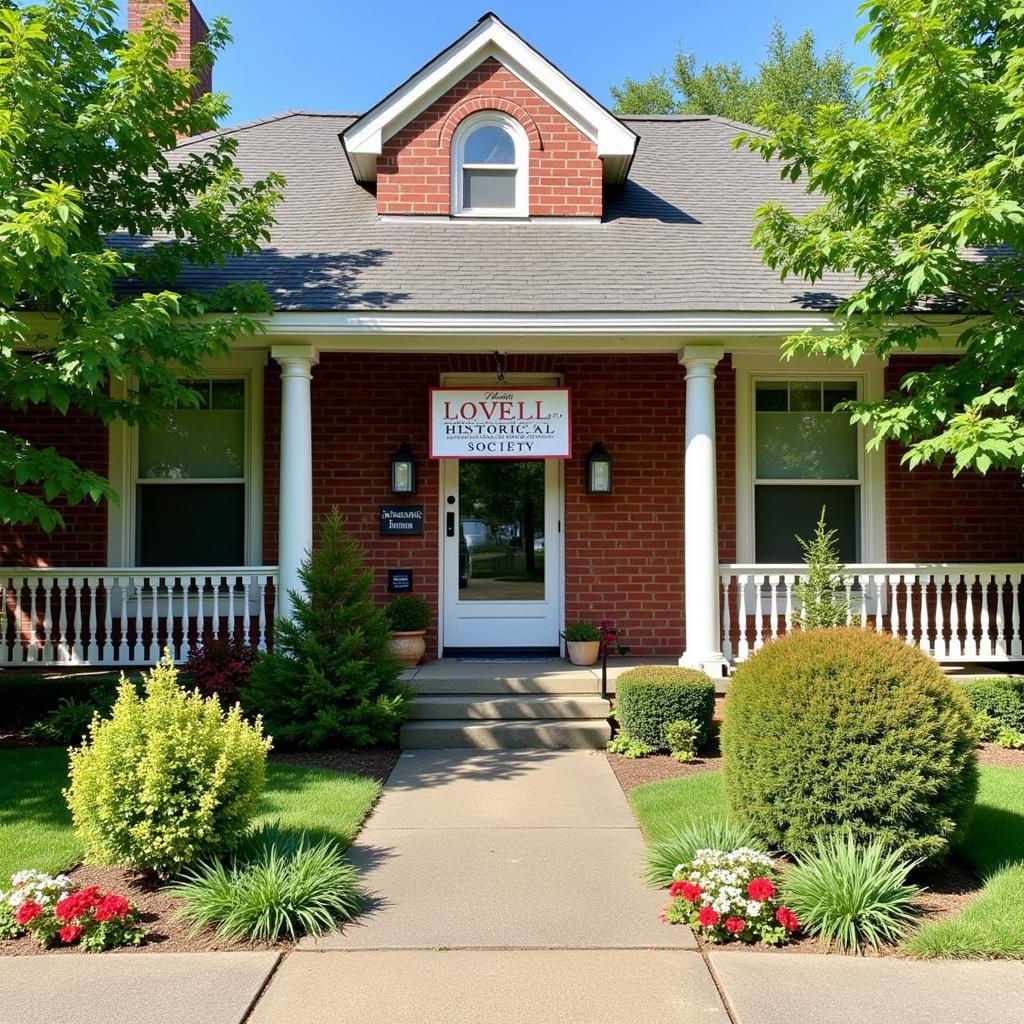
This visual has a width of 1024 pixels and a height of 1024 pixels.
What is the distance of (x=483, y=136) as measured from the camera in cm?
885

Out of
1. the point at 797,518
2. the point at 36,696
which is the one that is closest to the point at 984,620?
the point at 797,518

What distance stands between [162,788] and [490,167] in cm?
723

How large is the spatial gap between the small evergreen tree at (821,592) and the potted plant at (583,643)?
1889 millimetres

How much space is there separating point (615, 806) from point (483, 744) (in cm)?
169

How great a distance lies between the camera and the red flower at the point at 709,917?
3.38 meters

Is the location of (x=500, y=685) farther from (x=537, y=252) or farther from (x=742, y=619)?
(x=537, y=252)

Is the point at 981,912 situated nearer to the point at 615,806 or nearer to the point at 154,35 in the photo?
the point at 615,806

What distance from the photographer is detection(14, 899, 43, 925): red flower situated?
11.0ft

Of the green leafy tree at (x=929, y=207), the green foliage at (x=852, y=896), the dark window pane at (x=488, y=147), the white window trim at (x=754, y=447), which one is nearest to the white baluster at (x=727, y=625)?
the white window trim at (x=754, y=447)

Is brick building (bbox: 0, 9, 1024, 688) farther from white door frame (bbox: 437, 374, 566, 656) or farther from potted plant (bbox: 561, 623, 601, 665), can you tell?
potted plant (bbox: 561, 623, 601, 665)

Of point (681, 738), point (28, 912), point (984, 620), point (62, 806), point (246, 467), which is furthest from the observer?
point (246, 467)

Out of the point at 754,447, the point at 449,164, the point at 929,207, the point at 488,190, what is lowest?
the point at 754,447

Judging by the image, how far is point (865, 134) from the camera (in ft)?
18.3

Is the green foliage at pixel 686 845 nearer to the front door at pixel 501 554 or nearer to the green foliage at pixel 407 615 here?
the green foliage at pixel 407 615
